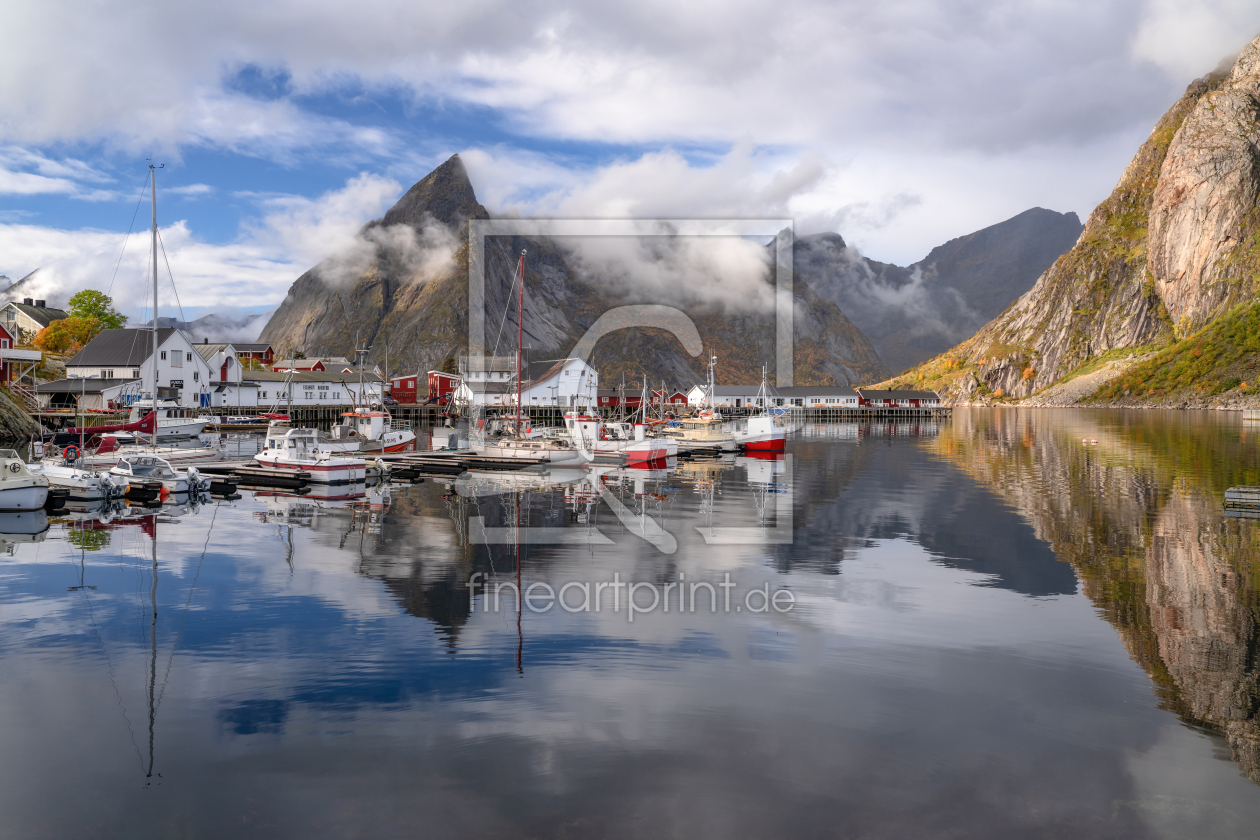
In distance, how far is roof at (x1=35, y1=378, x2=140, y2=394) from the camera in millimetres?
87625

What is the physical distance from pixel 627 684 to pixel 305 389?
379 ft

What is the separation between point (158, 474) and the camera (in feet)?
142

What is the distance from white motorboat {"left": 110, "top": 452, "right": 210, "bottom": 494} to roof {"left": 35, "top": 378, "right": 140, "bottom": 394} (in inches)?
2020

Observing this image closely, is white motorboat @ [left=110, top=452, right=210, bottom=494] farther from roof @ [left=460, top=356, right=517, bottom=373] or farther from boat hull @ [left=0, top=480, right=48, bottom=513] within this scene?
roof @ [left=460, top=356, right=517, bottom=373]

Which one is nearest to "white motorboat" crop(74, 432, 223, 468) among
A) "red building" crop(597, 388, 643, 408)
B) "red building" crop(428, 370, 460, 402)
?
"red building" crop(597, 388, 643, 408)

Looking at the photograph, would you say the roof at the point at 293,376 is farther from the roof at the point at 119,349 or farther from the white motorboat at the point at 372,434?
the white motorboat at the point at 372,434

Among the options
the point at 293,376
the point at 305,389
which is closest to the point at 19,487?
the point at 293,376

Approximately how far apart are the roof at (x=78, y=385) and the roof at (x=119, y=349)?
285 centimetres

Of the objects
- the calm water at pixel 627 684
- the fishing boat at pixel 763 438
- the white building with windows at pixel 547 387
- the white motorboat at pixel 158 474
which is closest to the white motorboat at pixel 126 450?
the white motorboat at pixel 158 474

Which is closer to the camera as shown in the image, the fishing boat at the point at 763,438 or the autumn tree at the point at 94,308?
the fishing boat at the point at 763,438

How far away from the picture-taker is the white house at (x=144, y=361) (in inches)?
3804

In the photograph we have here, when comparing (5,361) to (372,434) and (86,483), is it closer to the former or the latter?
(372,434)

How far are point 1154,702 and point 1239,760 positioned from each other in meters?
2.42

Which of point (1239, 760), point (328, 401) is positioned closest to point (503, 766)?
point (1239, 760)
